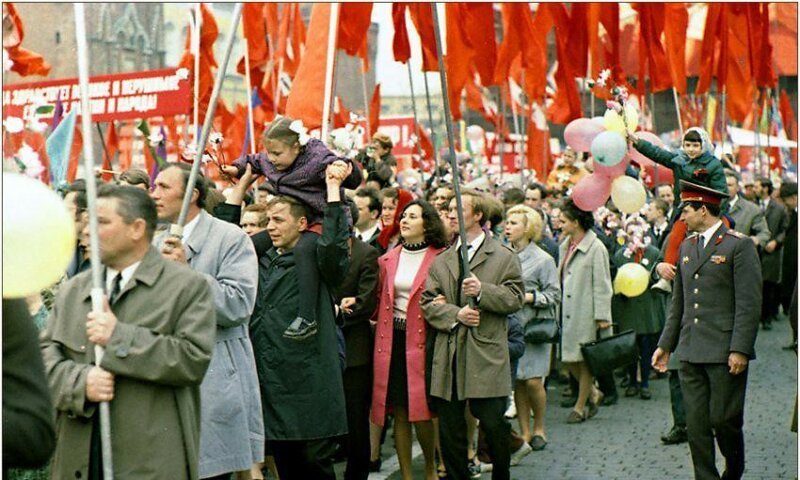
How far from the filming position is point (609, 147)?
1032 centimetres

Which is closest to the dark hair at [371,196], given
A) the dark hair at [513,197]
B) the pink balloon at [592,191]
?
the pink balloon at [592,191]

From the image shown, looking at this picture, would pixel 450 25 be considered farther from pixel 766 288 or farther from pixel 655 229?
pixel 766 288

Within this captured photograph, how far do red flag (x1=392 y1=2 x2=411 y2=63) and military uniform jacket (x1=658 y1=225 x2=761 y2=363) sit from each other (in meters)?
7.59

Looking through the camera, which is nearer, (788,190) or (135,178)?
(135,178)

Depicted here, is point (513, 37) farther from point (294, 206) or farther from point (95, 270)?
point (95, 270)

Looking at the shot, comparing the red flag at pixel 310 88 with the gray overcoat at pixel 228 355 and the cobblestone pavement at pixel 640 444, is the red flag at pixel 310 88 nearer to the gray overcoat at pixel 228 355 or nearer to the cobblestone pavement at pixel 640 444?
the cobblestone pavement at pixel 640 444

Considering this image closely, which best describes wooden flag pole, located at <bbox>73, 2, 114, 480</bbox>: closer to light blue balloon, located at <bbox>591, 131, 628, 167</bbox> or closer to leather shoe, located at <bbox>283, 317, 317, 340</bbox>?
leather shoe, located at <bbox>283, 317, 317, 340</bbox>

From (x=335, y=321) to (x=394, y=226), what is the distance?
2885 millimetres

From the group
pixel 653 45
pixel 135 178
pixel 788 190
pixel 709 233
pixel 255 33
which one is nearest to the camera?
pixel 135 178

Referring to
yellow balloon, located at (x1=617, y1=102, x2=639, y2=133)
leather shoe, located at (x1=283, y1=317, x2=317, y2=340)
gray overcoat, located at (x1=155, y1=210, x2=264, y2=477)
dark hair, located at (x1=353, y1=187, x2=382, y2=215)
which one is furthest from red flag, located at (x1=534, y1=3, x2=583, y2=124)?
gray overcoat, located at (x1=155, y1=210, x2=264, y2=477)

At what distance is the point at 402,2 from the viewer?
1577 centimetres

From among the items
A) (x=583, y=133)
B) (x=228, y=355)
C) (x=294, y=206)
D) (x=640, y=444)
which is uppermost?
(x=583, y=133)

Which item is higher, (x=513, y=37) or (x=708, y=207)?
(x=513, y=37)

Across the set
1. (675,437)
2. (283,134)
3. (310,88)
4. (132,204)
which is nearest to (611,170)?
(675,437)
